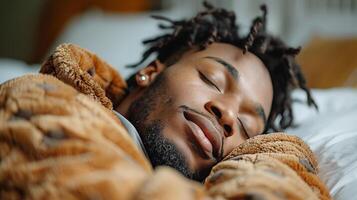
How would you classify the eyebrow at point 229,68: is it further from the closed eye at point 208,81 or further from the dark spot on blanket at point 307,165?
the dark spot on blanket at point 307,165

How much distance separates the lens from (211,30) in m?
1.29

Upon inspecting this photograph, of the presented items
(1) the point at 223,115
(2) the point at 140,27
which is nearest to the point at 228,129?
(1) the point at 223,115

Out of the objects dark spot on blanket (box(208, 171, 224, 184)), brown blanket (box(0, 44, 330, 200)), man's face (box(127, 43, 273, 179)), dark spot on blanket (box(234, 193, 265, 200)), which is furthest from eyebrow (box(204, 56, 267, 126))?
dark spot on blanket (box(234, 193, 265, 200))

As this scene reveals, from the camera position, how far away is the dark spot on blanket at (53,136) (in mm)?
615

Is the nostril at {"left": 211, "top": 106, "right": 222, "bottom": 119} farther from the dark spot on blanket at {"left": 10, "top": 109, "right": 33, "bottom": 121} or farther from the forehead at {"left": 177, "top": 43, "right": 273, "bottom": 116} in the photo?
the dark spot on blanket at {"left": 10, "top": 109, "right": 33, "bottom": 121}

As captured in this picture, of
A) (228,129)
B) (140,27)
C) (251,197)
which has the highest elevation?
(251,197)

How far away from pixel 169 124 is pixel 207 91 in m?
0.13

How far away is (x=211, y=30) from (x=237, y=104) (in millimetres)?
307

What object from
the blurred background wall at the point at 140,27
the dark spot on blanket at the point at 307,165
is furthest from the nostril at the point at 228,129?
the blurred background wall at the point at 140,27

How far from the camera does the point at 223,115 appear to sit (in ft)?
3.27

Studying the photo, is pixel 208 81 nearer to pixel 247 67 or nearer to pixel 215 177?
pixel 247 67

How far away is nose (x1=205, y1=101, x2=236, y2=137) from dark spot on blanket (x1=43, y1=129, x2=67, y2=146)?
420 mm

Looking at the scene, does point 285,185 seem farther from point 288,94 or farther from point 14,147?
point 288,94

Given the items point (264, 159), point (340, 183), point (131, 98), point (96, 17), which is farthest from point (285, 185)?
point (96, 17)
